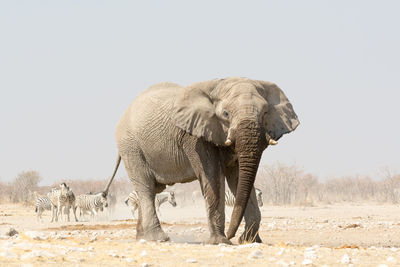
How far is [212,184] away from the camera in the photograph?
1022cm

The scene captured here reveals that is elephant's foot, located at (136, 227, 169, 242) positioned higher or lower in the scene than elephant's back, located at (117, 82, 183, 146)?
lower

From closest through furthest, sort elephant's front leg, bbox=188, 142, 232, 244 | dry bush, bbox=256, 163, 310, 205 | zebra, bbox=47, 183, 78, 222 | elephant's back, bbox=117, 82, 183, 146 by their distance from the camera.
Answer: elephant's front leg, bbox=188, 142, 232, 244 < elephant's back, bbox=117, 82, 183, 146 < zebra, bbox=47, 183, 78, 222 < dry bush, bbox=256, 163, 310, 205

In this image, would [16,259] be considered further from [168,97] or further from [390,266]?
[168,97]

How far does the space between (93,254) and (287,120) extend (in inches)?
163

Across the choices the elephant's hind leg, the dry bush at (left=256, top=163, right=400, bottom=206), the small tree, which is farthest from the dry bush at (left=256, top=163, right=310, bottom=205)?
the elephant's hind leg

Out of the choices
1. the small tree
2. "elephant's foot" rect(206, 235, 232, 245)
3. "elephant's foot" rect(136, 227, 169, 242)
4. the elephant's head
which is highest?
the small tree

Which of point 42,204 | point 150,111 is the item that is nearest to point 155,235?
point 150,111

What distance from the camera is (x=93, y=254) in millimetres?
7449

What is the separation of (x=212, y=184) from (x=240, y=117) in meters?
1.34

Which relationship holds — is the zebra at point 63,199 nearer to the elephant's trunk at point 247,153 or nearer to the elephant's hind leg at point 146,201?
the elephant's hind leg at point 146,201

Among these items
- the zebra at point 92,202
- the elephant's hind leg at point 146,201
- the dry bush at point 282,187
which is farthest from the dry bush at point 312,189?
the elephant's hind leg at point 146,201

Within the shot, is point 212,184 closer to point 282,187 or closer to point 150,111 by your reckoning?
point 150,111

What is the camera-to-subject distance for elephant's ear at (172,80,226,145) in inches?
396

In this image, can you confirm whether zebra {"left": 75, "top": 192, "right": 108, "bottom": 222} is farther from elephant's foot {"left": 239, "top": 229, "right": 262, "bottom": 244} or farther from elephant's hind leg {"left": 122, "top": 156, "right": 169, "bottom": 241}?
elephant's foot {"left": 239, "top": 229, "right": 262, "bottom": 244}
